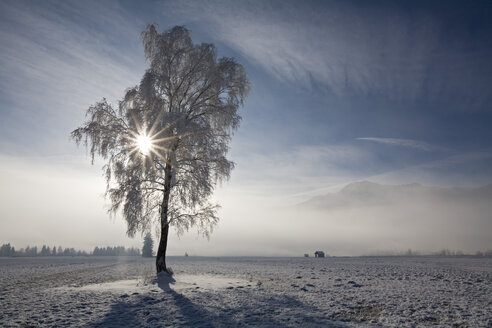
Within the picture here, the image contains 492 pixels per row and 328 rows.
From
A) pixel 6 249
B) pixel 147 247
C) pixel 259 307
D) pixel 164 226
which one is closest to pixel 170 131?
pixel 164 226

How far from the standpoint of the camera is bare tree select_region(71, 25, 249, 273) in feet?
53.7

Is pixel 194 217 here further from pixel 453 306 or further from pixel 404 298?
pixel 453 306

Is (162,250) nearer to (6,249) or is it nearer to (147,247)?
(147,247)

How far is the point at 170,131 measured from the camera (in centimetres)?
1642

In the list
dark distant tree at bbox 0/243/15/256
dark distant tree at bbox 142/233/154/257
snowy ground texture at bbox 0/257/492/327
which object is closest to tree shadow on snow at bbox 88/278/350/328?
snowy ground texture at bbox 0/257/492/327

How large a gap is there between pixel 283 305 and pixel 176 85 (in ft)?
49.8

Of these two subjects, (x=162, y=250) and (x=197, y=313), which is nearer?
(x=197, y=313)

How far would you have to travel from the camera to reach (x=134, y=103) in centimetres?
1809

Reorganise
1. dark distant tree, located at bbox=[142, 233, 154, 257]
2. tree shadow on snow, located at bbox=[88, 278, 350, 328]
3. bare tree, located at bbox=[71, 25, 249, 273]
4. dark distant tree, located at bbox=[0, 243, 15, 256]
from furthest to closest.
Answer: dark distant tree, located at bbox=[0, 243, 15, 256], dark distant tree, located at bbox=[142, 233, 154, 257], bare tree, located at bbox=[71, 25, 249, 273], tree shadow on snow, located at bbox=[88, 278, 350, 328]

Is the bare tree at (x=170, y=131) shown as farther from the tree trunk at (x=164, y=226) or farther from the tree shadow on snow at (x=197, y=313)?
the tree shadow on snow at (x=197, y=313)

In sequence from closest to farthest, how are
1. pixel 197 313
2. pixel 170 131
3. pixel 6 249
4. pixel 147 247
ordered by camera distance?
pixel 197 313
pixel 170 131
pixel 147 247
pixel 6 249

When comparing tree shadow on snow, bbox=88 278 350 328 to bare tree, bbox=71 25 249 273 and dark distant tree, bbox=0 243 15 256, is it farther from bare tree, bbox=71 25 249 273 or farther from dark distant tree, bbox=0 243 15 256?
dark distant tree, bbox=0 243 15 256

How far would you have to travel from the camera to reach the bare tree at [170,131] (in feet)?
53.7

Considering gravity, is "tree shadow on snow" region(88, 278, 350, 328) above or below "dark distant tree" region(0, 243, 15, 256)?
above
